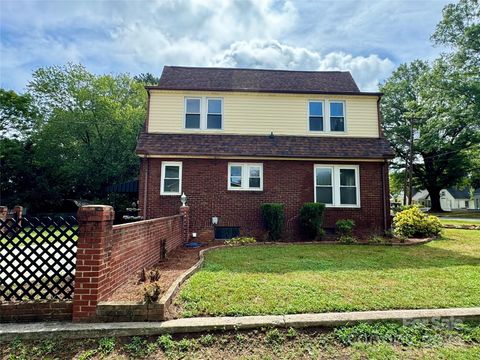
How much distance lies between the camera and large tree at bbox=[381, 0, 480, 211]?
20.7 metres

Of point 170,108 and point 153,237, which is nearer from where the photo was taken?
point 153,237

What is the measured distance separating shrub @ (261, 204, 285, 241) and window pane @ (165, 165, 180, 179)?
374 centimetres

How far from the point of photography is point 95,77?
22.8 metres

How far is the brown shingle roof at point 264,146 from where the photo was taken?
416 inches

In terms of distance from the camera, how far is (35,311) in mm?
3447

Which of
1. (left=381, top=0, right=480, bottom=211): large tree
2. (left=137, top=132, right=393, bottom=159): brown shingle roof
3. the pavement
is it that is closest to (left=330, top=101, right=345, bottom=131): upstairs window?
(left=137, top=132, right=393, bottom=159): brown shingle roof

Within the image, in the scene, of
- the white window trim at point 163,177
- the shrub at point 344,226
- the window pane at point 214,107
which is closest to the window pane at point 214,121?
the window pane at point 214,107

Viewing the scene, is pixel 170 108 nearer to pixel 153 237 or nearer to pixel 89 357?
pixel 153 237

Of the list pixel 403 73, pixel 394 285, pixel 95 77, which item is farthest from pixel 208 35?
pixel 403 73

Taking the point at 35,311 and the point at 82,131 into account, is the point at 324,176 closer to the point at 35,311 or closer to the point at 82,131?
the point at 35,311

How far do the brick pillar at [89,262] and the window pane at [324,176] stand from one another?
9.08 metres

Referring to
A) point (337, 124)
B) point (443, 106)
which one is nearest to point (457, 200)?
point (443, 106)

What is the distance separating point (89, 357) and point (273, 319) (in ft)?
6.98

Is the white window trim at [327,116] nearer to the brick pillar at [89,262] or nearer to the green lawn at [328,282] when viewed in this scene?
the green lawn at [328,282]
